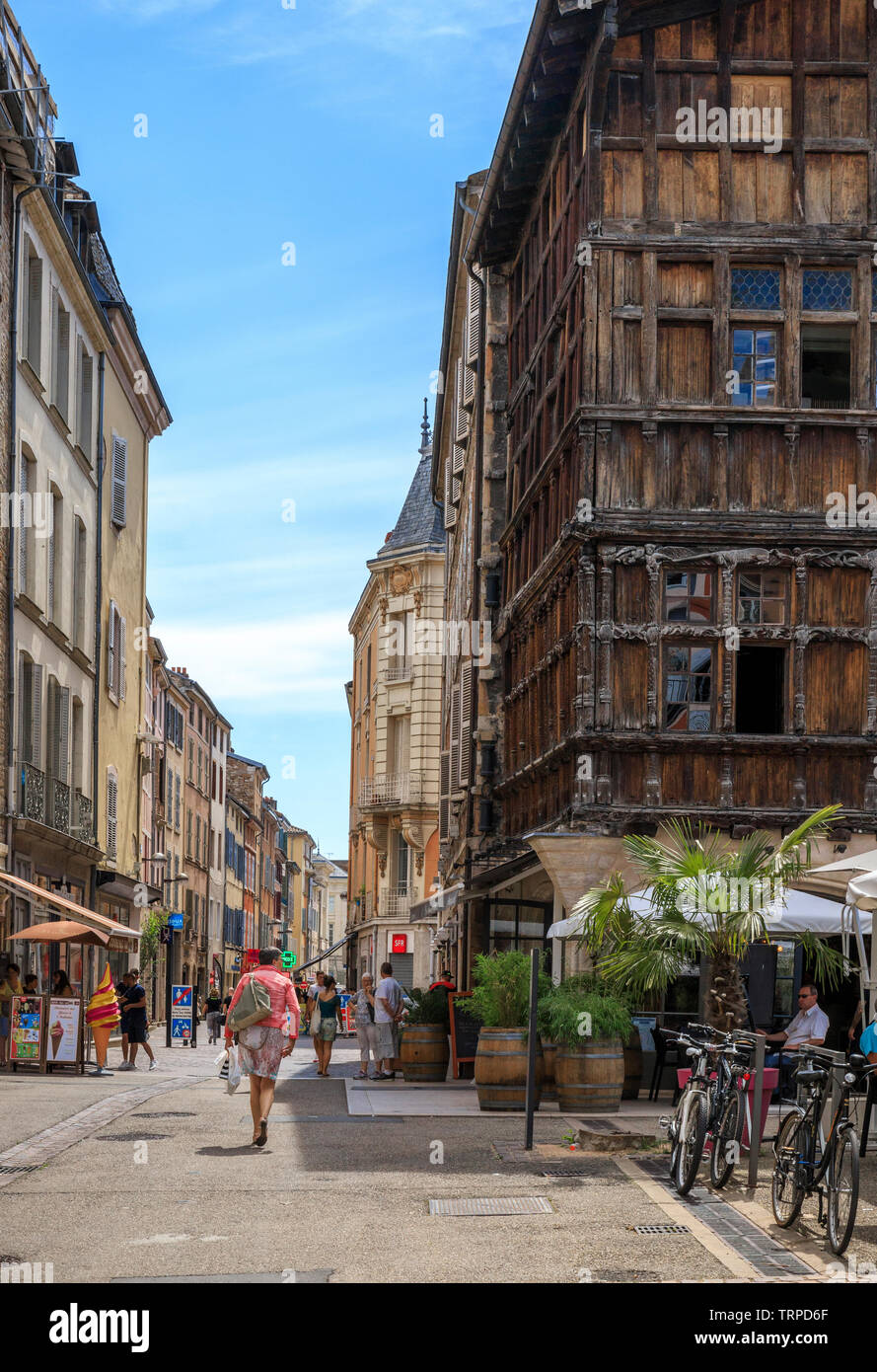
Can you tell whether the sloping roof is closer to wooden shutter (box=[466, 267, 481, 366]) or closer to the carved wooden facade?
wooden shutter (box=[466, 267, 481, 366])

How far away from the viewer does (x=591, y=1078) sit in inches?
704

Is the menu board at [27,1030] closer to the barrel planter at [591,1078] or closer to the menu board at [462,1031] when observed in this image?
the menu board at [462,1031]

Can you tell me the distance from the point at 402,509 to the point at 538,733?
143 ft

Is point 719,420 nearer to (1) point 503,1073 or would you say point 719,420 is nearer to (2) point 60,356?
(1) point 503,1073

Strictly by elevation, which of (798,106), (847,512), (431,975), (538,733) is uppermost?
(798,106)

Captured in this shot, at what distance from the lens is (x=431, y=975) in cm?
6119

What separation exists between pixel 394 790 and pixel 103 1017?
36.4 meters

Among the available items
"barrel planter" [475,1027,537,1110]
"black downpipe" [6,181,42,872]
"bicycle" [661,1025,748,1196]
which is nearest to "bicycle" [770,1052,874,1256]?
"bicycle" [661,1025,748,1196]

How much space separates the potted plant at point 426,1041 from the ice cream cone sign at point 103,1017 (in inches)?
204

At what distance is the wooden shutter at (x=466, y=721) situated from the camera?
35300 millimetres

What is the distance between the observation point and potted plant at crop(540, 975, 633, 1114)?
1766cm

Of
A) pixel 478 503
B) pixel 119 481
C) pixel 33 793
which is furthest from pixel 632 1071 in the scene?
pixel 119 481
